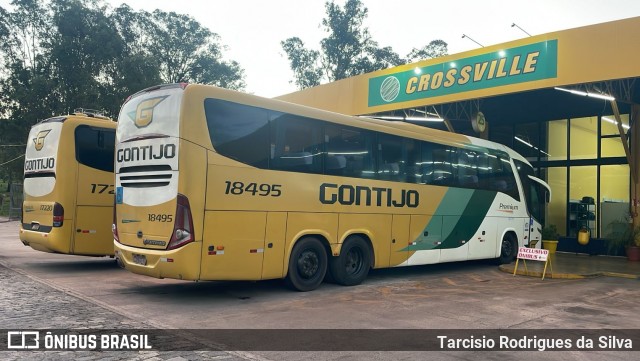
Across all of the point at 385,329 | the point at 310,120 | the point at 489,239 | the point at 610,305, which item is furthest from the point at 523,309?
the point at 489,239

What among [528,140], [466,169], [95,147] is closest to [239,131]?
[95,147]

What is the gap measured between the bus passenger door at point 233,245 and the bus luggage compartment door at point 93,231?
5.16 metres

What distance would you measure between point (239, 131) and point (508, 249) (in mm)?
9938

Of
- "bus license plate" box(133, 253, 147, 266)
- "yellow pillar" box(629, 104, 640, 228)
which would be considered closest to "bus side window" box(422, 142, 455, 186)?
"bus license plate" box(133, 253, 147, 266)

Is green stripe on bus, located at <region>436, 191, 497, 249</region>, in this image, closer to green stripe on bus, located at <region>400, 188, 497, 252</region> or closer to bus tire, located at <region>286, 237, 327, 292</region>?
green stripe on bus, located at <region>400, 188, 497, 252</region>

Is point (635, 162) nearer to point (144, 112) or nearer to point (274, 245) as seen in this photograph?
point (274, 245)

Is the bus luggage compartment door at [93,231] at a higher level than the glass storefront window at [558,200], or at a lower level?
lower

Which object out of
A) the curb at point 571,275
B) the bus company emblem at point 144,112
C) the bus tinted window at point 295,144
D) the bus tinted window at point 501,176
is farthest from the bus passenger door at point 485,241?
the bus company emblem at point 144,112

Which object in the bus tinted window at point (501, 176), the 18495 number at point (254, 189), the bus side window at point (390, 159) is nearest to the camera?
the 18495 number at point (254, 189)

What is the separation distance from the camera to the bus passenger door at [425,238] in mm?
12039

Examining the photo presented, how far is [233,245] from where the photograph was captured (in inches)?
333

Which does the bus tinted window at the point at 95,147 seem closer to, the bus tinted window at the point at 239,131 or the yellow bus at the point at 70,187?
the yellow bus at the point at 70,187

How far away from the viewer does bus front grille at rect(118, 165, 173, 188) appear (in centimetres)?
824

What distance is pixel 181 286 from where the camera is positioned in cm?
1022
